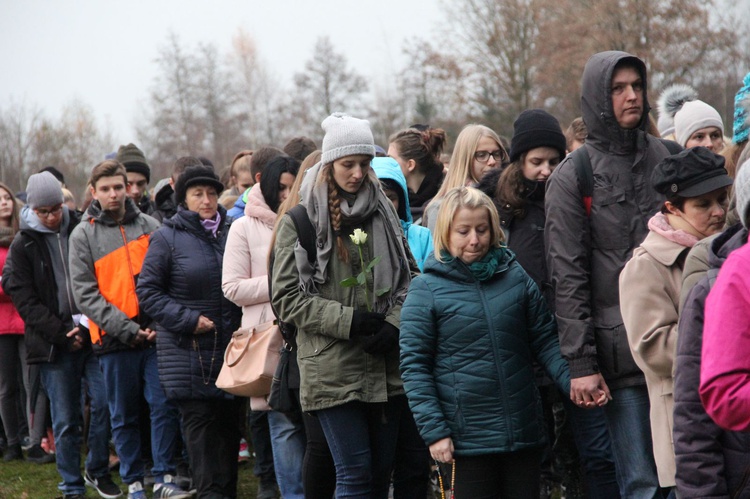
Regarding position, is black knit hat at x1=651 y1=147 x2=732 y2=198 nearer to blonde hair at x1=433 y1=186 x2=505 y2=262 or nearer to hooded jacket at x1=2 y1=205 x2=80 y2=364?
blonde hair at x1=433 y1=186 x2=505 y2=262

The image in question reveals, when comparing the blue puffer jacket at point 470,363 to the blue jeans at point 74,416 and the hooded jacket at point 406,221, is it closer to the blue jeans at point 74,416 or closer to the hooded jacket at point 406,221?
the hooded jacket at point 406,221

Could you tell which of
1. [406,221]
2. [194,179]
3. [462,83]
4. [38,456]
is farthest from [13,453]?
[462,83]

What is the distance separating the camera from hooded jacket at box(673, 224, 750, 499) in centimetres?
302

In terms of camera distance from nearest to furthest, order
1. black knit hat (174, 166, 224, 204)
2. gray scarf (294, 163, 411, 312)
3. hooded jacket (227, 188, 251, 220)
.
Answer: gray scarf (294, 163, 411, 312), black knit hat (174, 166, 224, 204), hooded jacket (227, 188, 251, 220)

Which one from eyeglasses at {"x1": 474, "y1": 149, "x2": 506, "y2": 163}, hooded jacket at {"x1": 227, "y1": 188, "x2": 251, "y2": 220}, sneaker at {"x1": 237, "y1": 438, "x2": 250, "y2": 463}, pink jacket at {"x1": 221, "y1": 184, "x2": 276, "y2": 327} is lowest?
sneaker at {"x1": 237, "y1": 438, "x2": 250, "y2": 463}

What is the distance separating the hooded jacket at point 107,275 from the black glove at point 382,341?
9.29 feet

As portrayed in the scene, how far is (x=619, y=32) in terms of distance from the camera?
25.6 m

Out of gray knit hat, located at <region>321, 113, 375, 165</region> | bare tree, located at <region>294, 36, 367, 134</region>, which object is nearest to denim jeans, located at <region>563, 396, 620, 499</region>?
gray knit hat, located at <region>321, 113, 375, 165</region>

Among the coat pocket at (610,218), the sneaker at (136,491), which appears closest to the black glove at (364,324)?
the coat pocket at (610,218)

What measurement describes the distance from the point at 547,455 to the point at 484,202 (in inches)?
90.9

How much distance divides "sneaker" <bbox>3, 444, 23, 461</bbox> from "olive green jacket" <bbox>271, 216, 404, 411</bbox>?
5510mm

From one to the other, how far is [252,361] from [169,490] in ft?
5.79

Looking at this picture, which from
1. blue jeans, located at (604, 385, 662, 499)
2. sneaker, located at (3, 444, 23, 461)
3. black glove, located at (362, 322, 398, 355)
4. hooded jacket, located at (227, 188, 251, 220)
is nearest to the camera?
blue jeans, located at (604, 385, 662, 499)

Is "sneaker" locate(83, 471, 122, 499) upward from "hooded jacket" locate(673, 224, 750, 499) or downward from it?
downward
